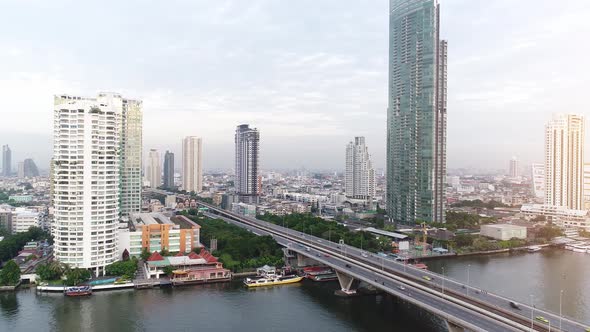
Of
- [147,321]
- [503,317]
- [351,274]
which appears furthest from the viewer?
[351,274]

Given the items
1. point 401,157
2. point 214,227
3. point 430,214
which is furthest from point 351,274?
point 401,157

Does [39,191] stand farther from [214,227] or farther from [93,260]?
[93,260]

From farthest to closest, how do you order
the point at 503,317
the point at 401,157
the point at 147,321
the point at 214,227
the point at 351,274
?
the point at 401,157
the point at 214,227
the point at 351,274
the point at 147,321
the point at 503,317

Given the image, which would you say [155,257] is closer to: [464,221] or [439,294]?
[439,294]

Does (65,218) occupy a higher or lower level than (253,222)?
higher

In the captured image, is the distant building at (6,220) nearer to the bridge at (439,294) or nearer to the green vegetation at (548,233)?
the bridge at (439,294)

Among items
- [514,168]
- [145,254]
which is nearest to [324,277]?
[145,254]

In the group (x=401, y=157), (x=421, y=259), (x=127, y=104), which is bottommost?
(x=421, y=259)

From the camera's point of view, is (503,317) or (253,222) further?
(253,222)

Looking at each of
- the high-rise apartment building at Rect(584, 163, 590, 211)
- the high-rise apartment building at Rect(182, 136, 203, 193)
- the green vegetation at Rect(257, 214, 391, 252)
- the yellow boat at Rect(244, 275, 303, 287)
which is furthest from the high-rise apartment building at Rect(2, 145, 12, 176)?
the high-rise apartment building at Rect(584, 163, 590, 211)
